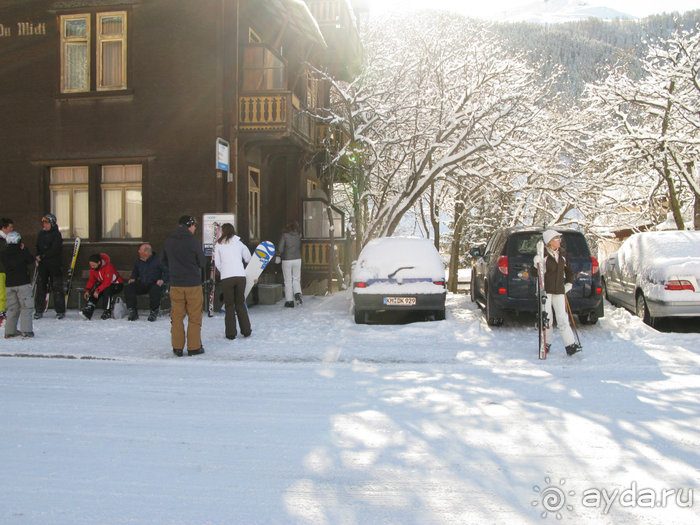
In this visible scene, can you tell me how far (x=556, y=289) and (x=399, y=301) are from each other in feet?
11.0

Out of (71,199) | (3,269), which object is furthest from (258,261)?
(71,199)

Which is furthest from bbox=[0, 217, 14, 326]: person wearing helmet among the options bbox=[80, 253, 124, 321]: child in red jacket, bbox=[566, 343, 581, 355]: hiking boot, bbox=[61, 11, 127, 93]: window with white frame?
bbox=[566, 343, 581, 355]: hiking boot

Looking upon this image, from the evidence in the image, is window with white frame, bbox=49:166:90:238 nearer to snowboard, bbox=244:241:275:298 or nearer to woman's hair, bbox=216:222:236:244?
snowboard, bbox=244:241:275:298

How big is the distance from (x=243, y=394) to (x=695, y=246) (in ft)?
29.0

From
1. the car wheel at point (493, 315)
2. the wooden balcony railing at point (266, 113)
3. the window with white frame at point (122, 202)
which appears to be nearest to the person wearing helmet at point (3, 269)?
the window with white frame at point (122, 202)

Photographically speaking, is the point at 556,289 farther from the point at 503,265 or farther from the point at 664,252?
the point at 664,252

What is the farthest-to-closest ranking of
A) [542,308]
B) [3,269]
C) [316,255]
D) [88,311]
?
1. [316,255]
2. [88,311]
3. [3,269]
4. [542,308]

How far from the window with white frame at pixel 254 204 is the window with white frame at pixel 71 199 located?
3785 mm

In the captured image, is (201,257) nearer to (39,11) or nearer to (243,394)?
(243,394)

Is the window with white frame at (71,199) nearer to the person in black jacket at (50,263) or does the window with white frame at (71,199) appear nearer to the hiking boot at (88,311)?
the person in black jacket at (50,263)

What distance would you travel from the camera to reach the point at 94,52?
1367 centimetres

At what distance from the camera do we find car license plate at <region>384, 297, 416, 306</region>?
10883mm

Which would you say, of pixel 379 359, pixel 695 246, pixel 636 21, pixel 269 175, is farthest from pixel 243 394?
pixel 636 21

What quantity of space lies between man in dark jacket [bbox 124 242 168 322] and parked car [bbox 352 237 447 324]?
3899mm
